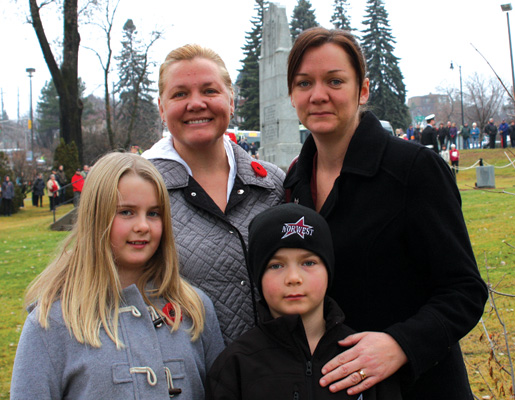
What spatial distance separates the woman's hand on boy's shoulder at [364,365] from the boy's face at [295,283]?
24cm

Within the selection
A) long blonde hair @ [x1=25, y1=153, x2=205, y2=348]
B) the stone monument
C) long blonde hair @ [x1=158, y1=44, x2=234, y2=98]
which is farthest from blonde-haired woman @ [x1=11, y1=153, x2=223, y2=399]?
the stone monument

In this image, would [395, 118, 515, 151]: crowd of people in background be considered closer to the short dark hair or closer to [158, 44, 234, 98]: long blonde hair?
[158, 44, 234, 98]: long blonde hair

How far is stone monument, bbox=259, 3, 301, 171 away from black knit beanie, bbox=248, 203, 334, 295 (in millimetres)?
15413

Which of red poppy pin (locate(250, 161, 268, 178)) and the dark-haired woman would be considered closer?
the dark-haired woman

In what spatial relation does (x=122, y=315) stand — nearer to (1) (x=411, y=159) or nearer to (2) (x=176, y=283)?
(2) (x=176, y=283)

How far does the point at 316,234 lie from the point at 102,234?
36.9 inches

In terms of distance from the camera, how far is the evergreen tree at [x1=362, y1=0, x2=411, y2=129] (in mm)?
50281

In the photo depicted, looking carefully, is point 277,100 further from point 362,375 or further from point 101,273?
point 362,375

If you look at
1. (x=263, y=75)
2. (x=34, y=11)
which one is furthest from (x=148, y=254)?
(x=34, y=11)

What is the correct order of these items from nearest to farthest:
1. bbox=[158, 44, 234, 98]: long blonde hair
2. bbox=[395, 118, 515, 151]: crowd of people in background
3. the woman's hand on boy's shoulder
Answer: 1. the woman's hand on boy's shoulder
2. bbox=[158, 44, 234, 98]: long blonde hair
3. bbox=[395, 118, 515, 151]: crowd of people in background

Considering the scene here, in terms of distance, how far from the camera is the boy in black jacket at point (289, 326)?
2.10 meters

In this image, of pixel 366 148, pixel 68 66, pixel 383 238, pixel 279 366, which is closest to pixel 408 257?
pixel 383 238

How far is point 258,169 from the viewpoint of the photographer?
302 centimetres

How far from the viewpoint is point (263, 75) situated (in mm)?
19453
